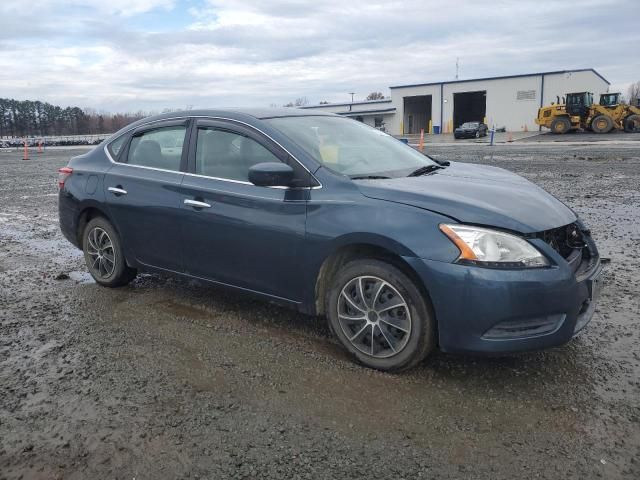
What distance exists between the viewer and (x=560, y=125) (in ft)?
126

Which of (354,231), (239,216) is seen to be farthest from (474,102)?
(354,231)

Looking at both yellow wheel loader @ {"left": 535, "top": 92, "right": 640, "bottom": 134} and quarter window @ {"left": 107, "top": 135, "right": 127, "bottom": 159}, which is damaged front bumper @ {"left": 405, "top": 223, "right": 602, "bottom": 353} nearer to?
quarter window @ {"left": 107, "top": 135, "right": 127, "bottom": 159}

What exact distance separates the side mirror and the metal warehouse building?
50911mm

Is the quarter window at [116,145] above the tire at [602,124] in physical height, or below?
below

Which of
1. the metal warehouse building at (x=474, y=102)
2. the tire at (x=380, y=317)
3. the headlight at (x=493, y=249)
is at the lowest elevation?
the tire at (x=380, y=317)

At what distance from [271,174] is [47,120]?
387 ft

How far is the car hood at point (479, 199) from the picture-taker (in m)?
3.21

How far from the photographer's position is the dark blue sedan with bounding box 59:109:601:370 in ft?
10.2

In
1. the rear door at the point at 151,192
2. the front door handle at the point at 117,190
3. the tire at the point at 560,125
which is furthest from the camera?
the tire at the point at 560,125

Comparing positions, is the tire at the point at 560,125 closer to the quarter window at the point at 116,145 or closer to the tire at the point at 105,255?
the quarter window at the point at 116,145

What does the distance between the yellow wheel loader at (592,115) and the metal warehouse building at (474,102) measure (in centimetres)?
1119

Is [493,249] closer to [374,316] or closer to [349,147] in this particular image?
[374,316]

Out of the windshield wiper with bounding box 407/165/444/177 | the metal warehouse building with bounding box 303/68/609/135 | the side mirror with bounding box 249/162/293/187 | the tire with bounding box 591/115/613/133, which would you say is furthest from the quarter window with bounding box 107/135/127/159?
the metal warehouse building with bounding box 303/68/609/135

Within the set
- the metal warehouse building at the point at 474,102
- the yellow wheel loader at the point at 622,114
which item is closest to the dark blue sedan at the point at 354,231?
the yellow wheel loader at the point at 622,114
